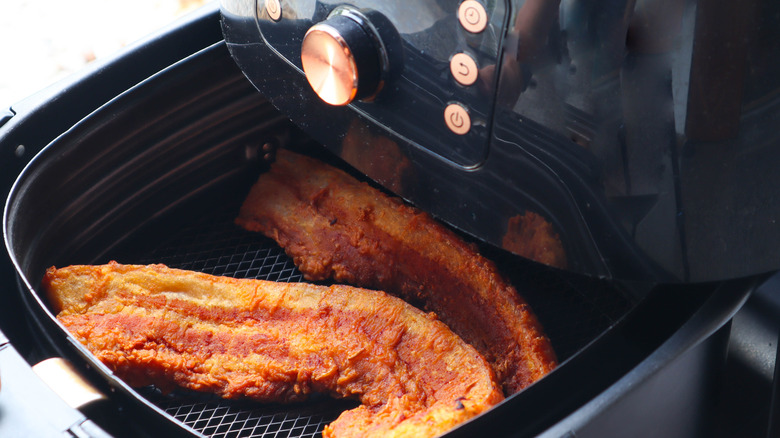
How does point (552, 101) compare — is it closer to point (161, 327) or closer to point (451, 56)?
point (451, 56)

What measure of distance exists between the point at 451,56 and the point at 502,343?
1.52 ft

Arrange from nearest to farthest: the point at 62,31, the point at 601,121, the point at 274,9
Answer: the point at 601,121 < the point at 274,9 < the point at 62,31

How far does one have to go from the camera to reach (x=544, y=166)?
28.1 inches

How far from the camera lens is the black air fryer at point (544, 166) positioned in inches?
25.4

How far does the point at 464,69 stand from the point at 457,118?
5 centimetres

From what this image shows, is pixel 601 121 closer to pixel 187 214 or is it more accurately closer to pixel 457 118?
pixel 457 118

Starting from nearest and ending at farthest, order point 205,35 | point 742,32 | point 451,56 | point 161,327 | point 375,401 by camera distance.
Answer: point 742,32 < point 451,56 < point 375,401 < point 161,327 < point 205,35

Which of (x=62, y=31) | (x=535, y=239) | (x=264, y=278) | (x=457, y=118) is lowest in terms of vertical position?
(x=62, y=31)

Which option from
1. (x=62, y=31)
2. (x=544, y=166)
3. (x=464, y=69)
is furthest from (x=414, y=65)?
(x=62, y=31)

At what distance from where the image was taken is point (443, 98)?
75 centimetres

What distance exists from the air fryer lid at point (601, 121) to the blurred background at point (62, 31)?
2.20 meters

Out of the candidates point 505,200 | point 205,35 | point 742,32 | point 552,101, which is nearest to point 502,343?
point 505,200

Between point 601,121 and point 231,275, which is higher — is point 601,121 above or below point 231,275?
above

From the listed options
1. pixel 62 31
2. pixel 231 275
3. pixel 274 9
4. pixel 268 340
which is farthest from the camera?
pixel 62 31
